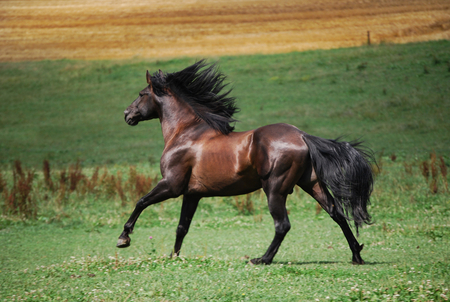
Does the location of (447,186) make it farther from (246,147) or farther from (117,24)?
(117,24)

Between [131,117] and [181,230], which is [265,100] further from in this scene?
[181,230]

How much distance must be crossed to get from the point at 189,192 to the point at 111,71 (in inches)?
1428

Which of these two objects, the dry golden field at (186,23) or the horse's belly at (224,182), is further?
the dry golden field at (186,23)

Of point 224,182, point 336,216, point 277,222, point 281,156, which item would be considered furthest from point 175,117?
point 336,216

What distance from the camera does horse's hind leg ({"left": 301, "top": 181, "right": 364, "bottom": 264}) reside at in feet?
22.2

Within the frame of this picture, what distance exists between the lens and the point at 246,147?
6.78m

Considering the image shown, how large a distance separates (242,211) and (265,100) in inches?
870

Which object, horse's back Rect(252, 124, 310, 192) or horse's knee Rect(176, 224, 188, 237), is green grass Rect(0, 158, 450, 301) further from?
horse's back Rect(252, 124, 310, 192)

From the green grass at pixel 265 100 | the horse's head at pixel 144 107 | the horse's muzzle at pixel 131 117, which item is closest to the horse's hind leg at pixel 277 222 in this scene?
the horse's head at pixel 144 107

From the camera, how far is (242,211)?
12.5 metres

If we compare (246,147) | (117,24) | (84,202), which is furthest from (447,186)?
(117,24)

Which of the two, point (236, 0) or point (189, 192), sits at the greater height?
point (236, 0)

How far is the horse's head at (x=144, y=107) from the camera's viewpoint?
25.9 ft

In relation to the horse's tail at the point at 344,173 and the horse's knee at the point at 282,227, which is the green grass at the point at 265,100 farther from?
the horse's knee at the point at 282,227
